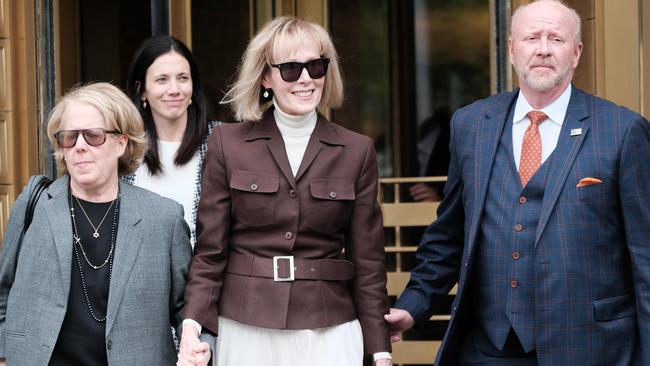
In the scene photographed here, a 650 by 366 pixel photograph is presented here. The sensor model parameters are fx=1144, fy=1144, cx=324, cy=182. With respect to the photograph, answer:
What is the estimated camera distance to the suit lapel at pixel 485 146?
377 cm

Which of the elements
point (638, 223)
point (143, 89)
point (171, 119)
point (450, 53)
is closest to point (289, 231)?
point (638, 223)

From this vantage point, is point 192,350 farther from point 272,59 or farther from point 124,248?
point 272,59

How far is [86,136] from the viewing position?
146 inches

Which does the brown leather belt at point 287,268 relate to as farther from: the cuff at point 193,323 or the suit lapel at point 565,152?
the suit lapel at point 565,152

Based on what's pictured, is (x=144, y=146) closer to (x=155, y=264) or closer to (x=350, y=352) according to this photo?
(x=155, y=264)

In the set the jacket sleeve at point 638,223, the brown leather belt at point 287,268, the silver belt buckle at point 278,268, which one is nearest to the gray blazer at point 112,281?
the brown leather belt at point 287,268

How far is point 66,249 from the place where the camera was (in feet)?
11.9

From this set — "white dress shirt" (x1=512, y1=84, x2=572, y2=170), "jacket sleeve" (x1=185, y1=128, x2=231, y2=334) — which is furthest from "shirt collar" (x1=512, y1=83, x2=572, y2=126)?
"jacket sleeve" (x1=185, y1=128, x2=231, y2=334)

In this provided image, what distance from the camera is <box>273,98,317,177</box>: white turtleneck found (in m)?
3.93

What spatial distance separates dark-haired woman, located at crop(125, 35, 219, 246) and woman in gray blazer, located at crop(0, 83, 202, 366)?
78cm

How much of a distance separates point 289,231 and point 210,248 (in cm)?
27

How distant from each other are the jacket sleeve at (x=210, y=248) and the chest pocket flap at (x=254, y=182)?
52 mm

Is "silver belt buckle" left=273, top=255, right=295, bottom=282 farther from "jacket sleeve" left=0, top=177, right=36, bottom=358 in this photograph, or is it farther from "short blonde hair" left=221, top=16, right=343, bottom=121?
"jacket sleeve" left=0, top=177, right=36, bottom=358

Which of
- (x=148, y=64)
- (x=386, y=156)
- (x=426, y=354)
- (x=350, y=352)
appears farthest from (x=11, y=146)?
(x=386, y=156)
